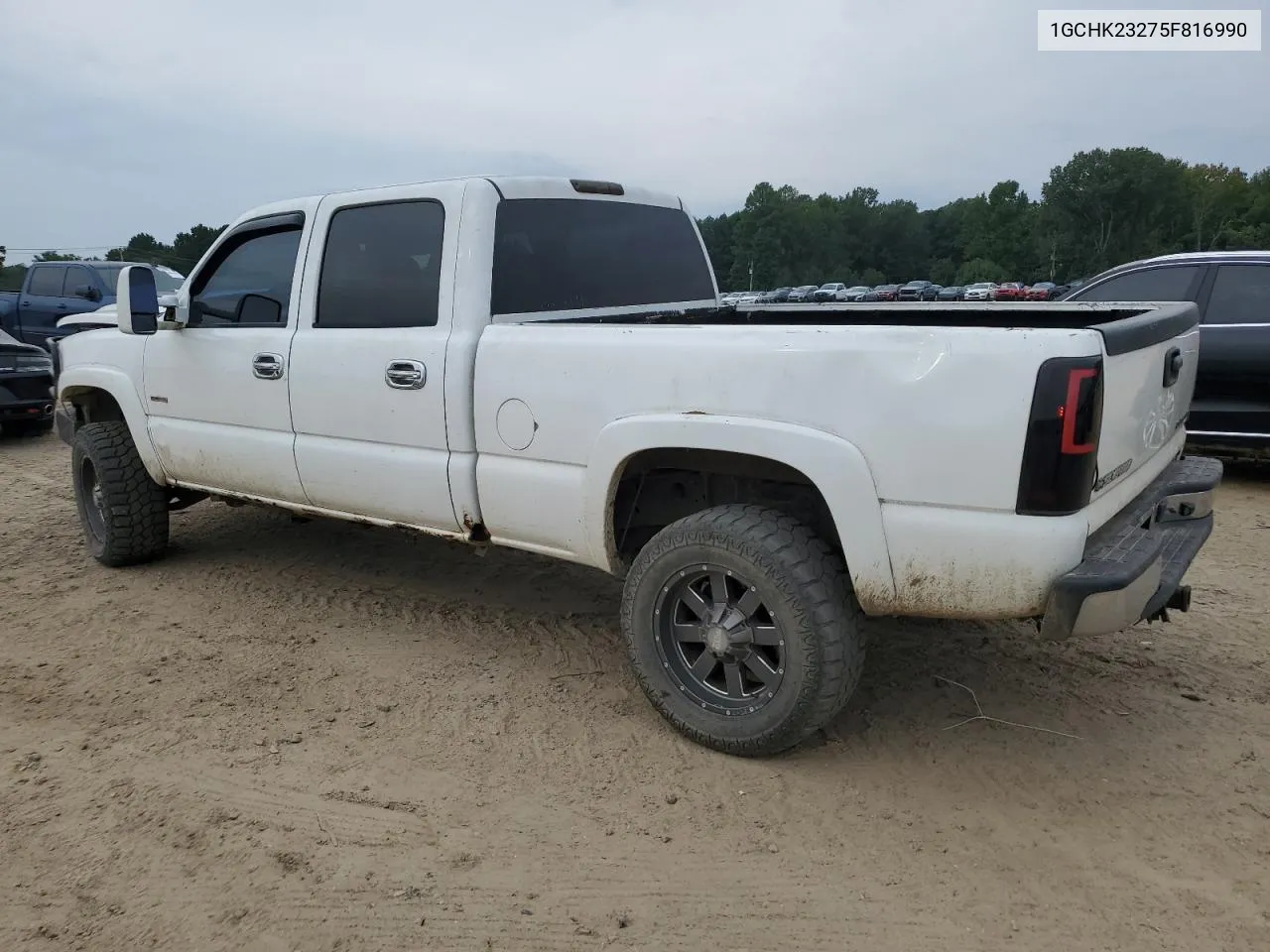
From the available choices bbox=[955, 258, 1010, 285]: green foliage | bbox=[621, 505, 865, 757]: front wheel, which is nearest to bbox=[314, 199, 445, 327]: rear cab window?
bbox=[621, 505, 865, 757]: front wheel

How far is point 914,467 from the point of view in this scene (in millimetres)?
2732

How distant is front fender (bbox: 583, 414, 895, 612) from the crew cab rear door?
1.00 m

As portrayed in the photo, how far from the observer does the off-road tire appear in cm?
532

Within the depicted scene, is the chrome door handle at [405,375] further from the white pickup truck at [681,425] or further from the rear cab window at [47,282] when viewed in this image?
the rear cab window at [47,282]

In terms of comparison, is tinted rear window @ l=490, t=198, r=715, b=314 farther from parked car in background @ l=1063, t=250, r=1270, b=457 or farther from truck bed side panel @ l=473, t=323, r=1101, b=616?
parked car in background @ l=1063, t=250, r=1270, b=457

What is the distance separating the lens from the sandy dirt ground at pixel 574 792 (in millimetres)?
2510

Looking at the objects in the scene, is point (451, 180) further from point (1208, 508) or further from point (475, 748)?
point (1208, 508)

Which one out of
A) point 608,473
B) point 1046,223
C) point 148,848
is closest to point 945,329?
point 608,473

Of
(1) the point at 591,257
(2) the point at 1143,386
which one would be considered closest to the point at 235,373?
(1) the point at 591,257

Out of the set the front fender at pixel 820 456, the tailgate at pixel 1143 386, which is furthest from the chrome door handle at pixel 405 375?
the tailgate at pixel 1143 386

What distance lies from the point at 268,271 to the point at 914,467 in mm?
3296

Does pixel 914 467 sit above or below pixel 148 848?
above

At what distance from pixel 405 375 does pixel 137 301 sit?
5.99 ft

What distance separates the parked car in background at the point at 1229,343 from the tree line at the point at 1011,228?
57.6 metres
